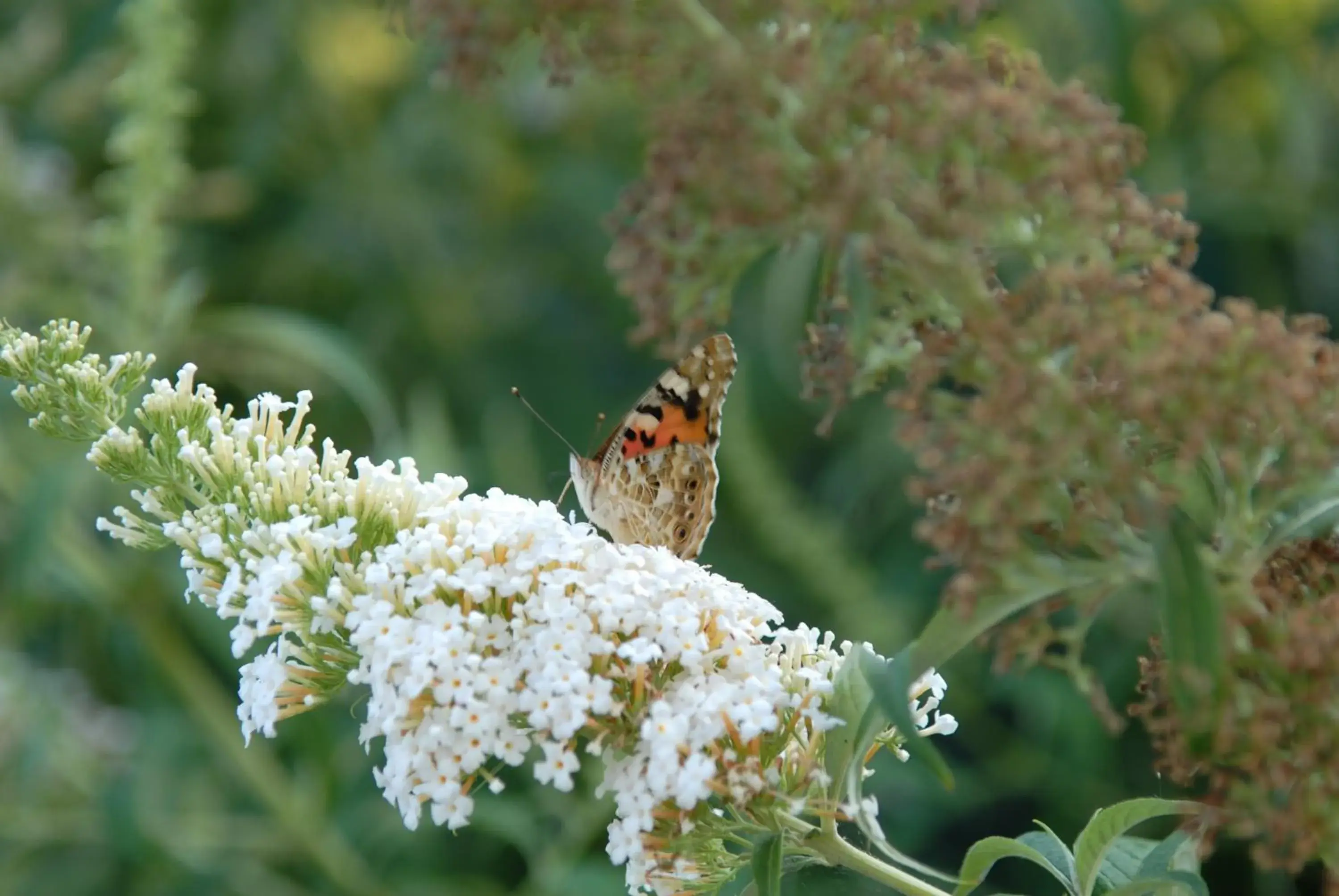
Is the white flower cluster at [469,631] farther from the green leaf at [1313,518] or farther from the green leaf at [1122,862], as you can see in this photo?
the green leaf at [1313,518]

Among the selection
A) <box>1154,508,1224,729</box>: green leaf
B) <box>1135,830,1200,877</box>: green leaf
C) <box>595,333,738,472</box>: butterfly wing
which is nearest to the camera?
<box>1154,508,1224,729</box>: green leaf

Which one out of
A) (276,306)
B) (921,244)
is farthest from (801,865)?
(276,306)

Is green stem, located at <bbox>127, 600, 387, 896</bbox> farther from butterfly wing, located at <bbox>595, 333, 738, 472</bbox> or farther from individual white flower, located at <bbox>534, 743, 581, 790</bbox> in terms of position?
individual white flower, located at <bbox>534, 743, 581, 790</bbox>

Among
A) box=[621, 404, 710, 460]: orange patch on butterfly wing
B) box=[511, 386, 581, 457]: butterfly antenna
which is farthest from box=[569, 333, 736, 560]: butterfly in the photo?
box=[511, 386, 581, 457]: butterfly antenna

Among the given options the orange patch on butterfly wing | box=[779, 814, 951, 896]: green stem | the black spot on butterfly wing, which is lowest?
box=[779, 814, 951, 896]: green stem

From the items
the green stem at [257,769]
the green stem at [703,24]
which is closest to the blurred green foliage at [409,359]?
the green stem at [257,769]

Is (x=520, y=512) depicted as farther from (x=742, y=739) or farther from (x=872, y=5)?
(x=872, y=5)

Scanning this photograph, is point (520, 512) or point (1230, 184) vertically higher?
point (1230, 184)
